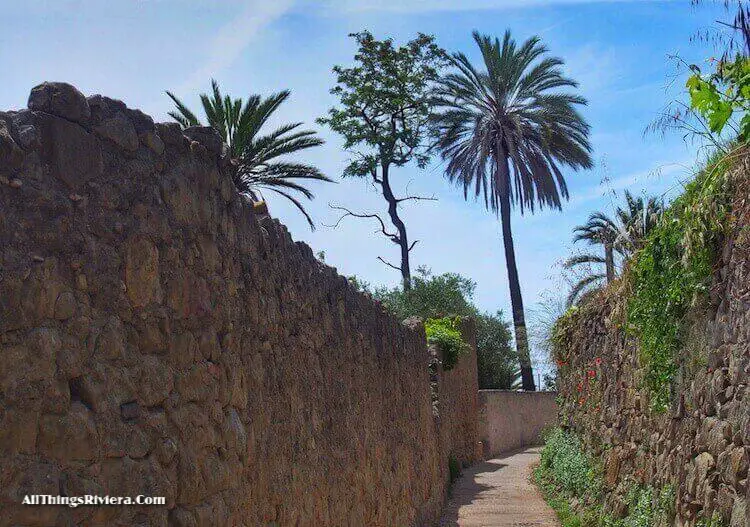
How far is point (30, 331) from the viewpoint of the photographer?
10.4 feet

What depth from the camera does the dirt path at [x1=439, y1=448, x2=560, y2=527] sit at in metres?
12.2

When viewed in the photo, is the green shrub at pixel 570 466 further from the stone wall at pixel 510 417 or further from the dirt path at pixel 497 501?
the stone wall at pixel 510 417

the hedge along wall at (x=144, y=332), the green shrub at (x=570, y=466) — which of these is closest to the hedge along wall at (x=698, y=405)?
the green shrub at (x=570, y=466)

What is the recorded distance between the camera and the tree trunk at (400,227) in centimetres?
3098

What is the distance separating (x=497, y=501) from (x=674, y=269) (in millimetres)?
7515

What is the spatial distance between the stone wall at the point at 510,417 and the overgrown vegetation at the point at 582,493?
28.1 feet

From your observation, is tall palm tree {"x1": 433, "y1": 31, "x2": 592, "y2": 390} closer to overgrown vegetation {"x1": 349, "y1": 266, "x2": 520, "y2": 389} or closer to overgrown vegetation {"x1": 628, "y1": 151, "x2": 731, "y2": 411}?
overgrown vegetation {"x1": 349, "y1": 266, "x2": 520, "y2": 389}

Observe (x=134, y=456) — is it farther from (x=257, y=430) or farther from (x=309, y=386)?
(x=309, y=386)

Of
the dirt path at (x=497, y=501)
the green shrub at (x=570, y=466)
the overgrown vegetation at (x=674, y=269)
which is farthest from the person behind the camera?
the dirt path at (x=497, y=501)

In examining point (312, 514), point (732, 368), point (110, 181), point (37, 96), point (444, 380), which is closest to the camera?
point (37, 96)

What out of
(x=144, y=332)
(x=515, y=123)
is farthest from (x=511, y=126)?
(x=144, y=332)

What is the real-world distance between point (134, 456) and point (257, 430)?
139cm

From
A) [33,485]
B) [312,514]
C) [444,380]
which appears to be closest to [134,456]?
[33,485]

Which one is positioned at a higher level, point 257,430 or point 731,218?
point 731,218
